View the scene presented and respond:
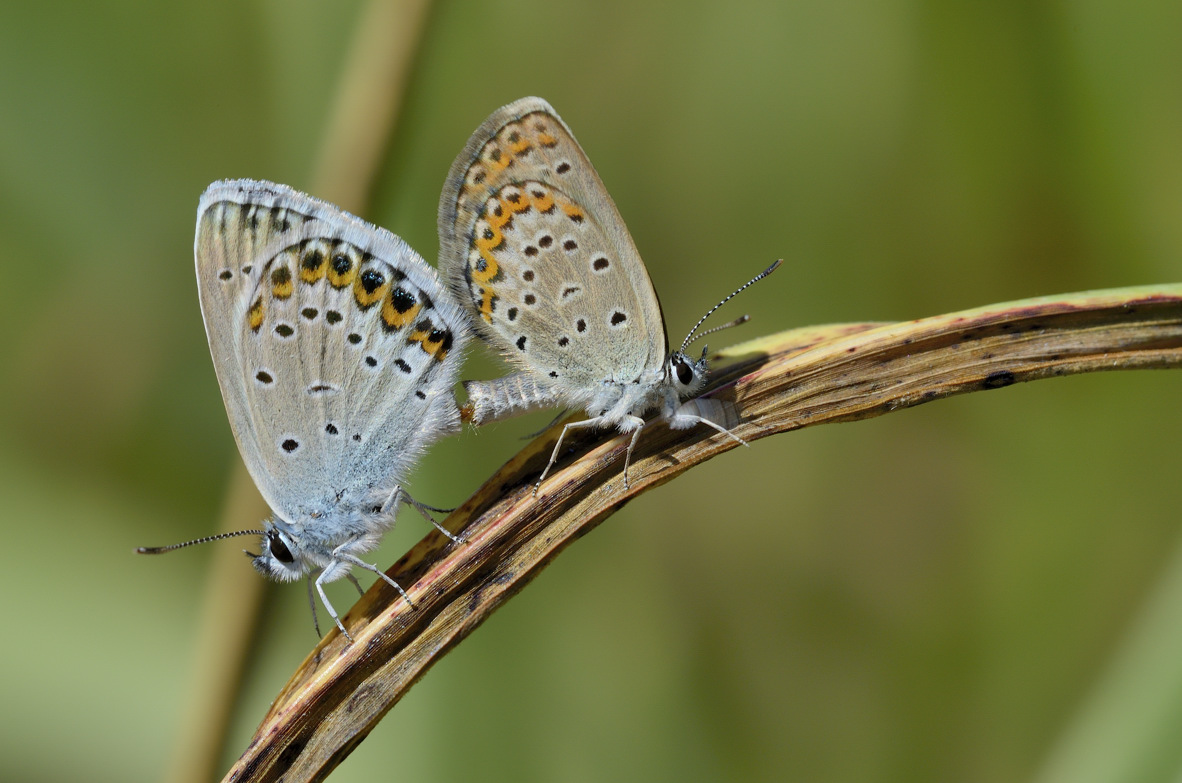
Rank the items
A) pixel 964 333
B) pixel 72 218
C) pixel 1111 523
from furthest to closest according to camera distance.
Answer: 1. pixel 72 218
2. pixel 1111 523
3. pixel 964 333

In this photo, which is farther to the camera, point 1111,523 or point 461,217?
point 461,217

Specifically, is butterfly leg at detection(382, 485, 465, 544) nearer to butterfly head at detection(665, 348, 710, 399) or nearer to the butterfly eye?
the butterfly eye

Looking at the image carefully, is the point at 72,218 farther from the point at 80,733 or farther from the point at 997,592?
the point at 997,592

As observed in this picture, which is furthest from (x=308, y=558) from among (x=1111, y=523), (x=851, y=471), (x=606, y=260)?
(x=1111, y=523)

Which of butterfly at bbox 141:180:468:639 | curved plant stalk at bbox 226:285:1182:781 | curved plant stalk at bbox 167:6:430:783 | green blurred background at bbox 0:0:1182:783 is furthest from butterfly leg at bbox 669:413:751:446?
curved plant stalk at bbox 167:6:430:783

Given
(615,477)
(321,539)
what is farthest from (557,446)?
(321,539)

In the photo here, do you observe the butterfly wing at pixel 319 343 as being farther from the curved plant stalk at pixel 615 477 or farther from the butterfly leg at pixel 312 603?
the curved plant stalk at pixel 615 477

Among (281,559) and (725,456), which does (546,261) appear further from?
(281,559)

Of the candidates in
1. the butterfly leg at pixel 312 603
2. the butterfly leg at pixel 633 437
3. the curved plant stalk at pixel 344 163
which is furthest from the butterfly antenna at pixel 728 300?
the butterfly leg at pixel 312 603
